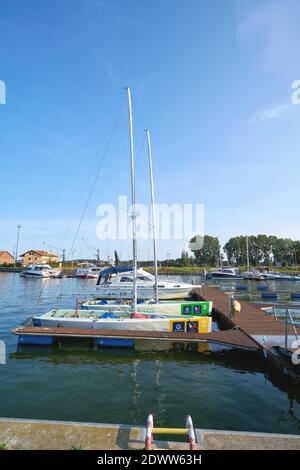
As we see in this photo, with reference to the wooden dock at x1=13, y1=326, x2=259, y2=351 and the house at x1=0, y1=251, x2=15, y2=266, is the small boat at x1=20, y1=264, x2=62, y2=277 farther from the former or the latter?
the wooden dock at x1=13, y1=326, x2=259, y2=351

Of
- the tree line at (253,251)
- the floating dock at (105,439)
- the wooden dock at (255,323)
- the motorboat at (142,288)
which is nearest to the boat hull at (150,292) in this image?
the motorboat at (142,288)

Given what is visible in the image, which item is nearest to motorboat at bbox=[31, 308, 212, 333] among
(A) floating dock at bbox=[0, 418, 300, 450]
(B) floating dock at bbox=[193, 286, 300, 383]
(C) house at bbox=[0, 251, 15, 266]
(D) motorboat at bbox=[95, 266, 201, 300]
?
(B) floating dock at bbox=[193, 286, 300, 383]

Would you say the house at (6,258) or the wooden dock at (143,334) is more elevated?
the house at (6,258)

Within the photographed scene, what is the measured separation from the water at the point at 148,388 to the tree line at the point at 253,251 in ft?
433

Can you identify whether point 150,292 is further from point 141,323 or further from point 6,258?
point 6,258

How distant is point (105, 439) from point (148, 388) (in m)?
5.44

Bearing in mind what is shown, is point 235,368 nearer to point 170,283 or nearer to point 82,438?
point 82,438

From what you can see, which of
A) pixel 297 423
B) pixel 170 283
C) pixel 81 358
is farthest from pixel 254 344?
pixel 170 283

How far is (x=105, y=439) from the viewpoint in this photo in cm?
565

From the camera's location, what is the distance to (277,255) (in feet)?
495

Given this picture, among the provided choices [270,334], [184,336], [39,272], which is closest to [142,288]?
[184,336]

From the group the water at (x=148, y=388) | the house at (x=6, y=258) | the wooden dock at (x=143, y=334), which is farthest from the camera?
the house at (x=6, y=258)

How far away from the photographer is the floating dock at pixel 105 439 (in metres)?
5.45

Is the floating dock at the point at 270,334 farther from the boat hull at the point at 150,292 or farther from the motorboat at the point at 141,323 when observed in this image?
the boat hull at the point at 150,292
